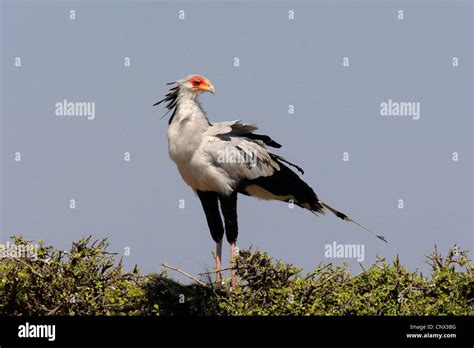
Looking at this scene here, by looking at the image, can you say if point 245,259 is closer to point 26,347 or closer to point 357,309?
point 357,309

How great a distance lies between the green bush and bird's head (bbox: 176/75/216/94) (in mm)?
2575

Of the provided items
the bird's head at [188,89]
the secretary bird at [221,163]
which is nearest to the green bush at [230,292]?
the secretary bird at [221,163]

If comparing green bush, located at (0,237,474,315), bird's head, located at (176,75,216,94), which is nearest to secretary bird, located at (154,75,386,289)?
bird's head, located at (176,75,216,94)

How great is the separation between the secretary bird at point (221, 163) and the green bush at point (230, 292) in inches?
57.2

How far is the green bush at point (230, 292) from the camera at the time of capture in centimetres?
867

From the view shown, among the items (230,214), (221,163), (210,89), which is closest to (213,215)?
(230,214)

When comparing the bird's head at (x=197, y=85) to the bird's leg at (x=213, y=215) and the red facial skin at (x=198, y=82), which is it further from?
the bird's leg at (x=213, y=215)

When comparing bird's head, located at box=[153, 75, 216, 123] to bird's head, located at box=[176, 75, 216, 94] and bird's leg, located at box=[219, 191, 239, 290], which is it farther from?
bird's leg, located at box=[219, 191, 239, 290]


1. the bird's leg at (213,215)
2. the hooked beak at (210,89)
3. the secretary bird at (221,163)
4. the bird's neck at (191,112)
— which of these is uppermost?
the hooked beak at (210,89)

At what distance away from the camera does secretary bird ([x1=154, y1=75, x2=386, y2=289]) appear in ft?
33.3

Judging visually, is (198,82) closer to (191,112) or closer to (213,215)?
(191,112)

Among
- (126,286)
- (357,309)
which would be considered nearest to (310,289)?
(357,309)

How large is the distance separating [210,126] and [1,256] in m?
2.97

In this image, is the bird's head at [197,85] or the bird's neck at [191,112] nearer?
the bird's neck at [191,112]
